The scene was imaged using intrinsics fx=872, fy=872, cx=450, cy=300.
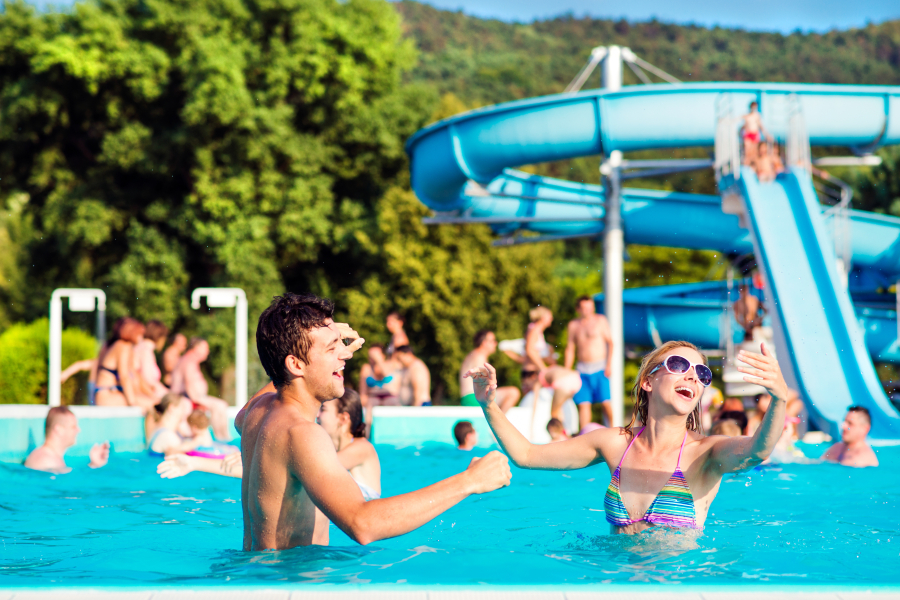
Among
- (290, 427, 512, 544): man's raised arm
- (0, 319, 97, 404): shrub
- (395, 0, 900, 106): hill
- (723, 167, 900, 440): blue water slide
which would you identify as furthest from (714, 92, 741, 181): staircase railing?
(395, 0, 900, 106): hill

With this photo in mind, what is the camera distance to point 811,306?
902 centimetres

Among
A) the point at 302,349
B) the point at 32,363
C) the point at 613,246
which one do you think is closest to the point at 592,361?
the point at 613,246

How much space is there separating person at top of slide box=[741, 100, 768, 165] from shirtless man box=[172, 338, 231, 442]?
6.56 meters

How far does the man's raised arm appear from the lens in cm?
228

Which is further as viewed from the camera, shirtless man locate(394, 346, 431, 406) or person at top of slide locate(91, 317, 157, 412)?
shirtless man locate(394, 346, 431, 406)

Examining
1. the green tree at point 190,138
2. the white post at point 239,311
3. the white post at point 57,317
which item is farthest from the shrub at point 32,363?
the green tree at point 190,138

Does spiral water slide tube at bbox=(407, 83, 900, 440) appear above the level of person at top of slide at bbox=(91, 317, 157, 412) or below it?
above

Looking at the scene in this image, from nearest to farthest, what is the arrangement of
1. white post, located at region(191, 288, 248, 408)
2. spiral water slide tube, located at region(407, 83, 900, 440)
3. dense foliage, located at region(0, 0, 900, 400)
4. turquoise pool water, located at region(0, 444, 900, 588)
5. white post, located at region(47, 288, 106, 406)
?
turquoise pool water, located at region(0, 444, 900, 588), spiral water slide tube, located at region(407, 83, 900, 440), white post, located at region(47, 288, 106, 406), white post, located at region(191, 288, 248, 408), dense foliage, located at region(0, 0, 900, 400)

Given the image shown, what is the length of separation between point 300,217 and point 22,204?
8038 millimetres

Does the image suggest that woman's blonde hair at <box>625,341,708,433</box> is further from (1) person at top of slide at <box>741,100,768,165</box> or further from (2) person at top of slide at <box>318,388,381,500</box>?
(1) person at top of slide at <box>741,100,768,165</box>

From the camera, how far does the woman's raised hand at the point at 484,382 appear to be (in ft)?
10.1

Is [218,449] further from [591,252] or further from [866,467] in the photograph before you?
[591,252]

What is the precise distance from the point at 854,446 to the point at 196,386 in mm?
6611

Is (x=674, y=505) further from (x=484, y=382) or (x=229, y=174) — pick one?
(x=229, y=174)
